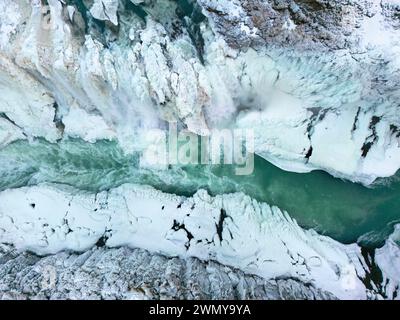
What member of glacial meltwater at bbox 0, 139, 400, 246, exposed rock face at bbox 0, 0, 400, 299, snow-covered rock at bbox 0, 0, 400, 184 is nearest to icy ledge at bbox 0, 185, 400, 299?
exposed rock face at bbox 0, 0, 400, 299

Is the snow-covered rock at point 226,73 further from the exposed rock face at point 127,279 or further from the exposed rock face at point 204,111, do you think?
the exposed rock face at point 127,279

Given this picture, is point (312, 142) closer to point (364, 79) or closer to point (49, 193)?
point (364, 79)

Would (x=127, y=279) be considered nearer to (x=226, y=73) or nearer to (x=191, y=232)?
(x=191, y=232)

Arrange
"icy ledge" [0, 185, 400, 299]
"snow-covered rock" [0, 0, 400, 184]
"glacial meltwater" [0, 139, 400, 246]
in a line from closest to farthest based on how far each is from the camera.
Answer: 1. "snow-covered rock" [0, 0, 400, 184]
2. "icy ledge" [0, 185, 400, 299]
3. "glacial meltwater" [0, 139, 400, 246]

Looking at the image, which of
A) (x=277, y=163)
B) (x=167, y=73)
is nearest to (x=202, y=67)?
(x=167, y=73)

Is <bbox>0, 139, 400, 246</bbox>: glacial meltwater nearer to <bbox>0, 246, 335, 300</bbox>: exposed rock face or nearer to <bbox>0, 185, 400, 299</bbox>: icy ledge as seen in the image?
A: <bbox>0, 185, 400, 299</bbox>: icy ledge

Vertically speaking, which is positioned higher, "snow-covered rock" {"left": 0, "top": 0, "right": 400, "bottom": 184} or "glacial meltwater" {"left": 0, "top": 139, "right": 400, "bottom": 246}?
"snow-covered rock" {"left": 0, "top": 0, "right": 400, "bottom": 184}

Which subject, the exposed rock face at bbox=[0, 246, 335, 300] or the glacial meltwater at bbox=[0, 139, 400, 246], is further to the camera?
the glacial meltwater at bbox=[0, 139, 400, 246]

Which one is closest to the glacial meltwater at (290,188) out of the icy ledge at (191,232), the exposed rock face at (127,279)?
the icy ledge at (191,232)
